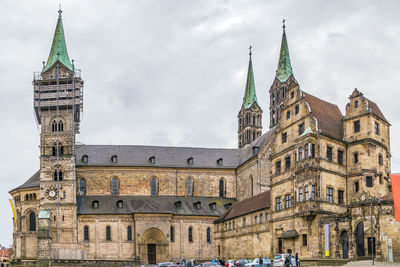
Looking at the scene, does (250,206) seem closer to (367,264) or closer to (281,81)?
(367,264)

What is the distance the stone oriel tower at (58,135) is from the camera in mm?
89188

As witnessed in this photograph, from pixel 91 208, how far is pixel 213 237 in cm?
1865

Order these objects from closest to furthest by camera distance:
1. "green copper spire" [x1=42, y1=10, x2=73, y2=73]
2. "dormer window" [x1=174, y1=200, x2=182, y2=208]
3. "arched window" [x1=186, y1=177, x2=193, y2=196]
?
"dormer window" [x1=174, y1=200, x2=182, y2=208] < "green copper spire" [x1=42, y1=10, x2=73, y2=73] < "arched window" [x1=186, y1=177, x2=193, y2=196]

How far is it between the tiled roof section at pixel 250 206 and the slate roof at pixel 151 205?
5.28 metres

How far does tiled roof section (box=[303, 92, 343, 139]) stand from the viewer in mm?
64750

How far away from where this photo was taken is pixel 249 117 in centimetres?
12044

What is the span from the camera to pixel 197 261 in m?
89.9

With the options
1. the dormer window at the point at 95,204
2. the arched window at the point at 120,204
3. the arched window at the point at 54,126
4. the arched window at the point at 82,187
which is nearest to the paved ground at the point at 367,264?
the arched window at the point at 120,204

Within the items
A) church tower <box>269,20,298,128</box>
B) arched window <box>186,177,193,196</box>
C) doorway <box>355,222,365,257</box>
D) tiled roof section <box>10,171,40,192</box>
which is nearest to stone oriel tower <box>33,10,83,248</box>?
tiled roof section <box>10,171,40,192</box>

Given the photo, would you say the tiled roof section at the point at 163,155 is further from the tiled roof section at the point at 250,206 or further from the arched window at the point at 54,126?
the tiled roof section at the point at 250,206

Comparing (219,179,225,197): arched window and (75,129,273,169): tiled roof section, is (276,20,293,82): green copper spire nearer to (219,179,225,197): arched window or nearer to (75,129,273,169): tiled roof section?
(75,129,273,169): tiled roof section

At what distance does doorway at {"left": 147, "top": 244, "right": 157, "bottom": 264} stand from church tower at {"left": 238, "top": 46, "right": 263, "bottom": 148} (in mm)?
35041

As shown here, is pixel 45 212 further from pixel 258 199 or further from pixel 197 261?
pixel 258 199

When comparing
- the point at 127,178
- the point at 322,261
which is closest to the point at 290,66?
the point at 127,178
